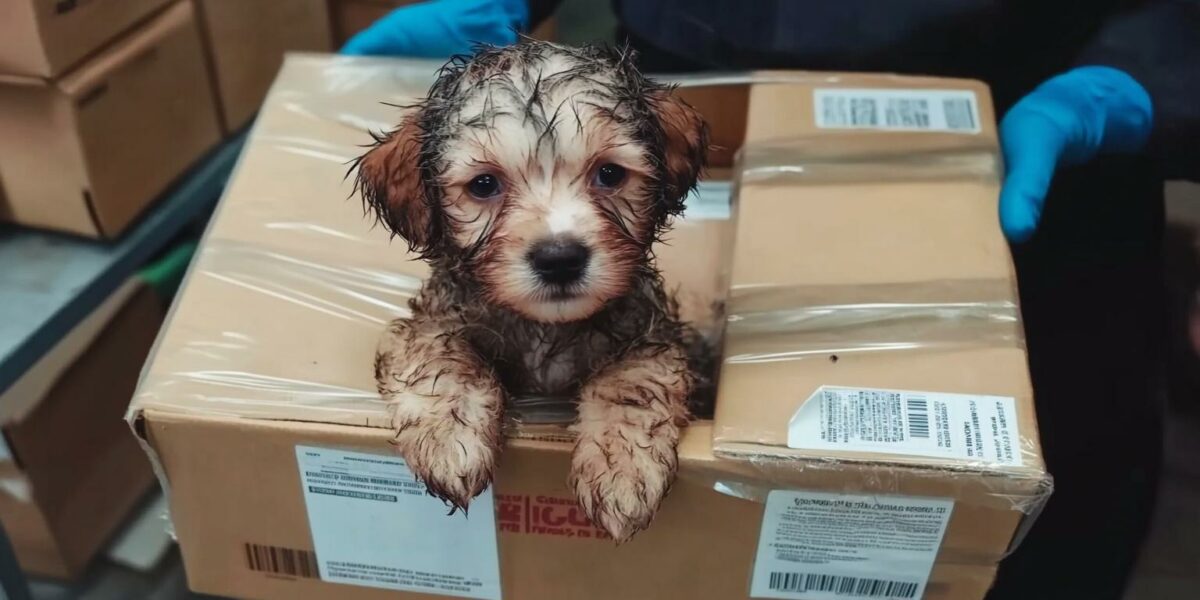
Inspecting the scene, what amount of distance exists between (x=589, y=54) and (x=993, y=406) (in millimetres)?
645

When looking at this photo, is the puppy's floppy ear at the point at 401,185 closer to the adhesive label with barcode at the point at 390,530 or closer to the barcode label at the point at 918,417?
the adhesive label with barcode at the point at 390,530

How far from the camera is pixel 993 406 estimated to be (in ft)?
4.00

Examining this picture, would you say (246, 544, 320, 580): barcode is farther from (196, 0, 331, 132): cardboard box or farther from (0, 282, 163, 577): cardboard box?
(196, 0, 331, 132): cardboard box

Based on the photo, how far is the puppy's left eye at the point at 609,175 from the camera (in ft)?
4.00

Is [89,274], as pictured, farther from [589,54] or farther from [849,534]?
[849,534]

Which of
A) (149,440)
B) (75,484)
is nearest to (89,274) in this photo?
(75,484)

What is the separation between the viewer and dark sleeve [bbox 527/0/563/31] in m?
2.20

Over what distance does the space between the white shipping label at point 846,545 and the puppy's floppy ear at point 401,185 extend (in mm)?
544

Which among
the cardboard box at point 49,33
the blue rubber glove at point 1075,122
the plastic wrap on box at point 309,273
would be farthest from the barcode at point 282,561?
the blue rubber glove at point 1075,122

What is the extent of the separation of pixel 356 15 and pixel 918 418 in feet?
6.42

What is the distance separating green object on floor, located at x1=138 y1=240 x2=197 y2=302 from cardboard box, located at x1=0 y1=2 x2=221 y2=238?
1.03 ft

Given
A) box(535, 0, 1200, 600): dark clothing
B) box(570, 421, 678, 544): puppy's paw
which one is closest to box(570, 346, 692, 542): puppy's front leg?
box(570, 421, 678, 544): puppy's paw

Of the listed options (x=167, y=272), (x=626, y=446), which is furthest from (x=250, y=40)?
(x=626, y=446)

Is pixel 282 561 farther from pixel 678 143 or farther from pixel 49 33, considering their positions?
pixel 49 33
